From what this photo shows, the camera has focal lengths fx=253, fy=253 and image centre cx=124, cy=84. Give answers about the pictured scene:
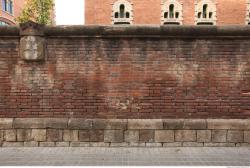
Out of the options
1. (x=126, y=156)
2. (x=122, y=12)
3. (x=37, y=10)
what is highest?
(x=37, y=10)

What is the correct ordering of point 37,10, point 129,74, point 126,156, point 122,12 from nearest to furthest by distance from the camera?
point 126,156 < point 129,74 < point 122,12 < point 37,10

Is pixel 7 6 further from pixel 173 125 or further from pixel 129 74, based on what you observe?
pixel 173 125

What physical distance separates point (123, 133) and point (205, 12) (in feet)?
70.9

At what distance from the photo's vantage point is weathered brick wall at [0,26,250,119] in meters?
6.16

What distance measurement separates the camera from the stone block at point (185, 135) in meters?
6.18

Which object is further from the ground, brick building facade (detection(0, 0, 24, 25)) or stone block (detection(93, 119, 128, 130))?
brick building facade (detection(0, 0, 24, 25))

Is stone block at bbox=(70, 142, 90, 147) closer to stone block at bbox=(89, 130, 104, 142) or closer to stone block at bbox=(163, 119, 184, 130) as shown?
stone block at bbox=(89, 130, 104, 142)

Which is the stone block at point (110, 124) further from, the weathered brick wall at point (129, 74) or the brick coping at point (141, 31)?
the brick coping at point (141, 31)

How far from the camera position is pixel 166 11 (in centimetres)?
2433

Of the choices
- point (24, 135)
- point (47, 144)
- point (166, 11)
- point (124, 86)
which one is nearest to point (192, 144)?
point (124, 86)

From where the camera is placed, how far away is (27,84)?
6.23 meters

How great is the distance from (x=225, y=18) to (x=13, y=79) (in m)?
22.9

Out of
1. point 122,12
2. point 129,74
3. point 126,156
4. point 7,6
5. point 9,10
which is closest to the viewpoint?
point 126,156

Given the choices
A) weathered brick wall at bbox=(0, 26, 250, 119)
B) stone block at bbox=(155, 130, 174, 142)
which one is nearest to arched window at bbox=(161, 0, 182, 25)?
weathered brick wall at bbox=(0, 26, 250, 119)
